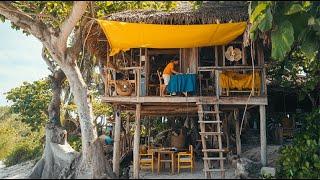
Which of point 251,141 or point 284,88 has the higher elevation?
point 284,88

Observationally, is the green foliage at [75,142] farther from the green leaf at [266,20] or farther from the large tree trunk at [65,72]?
the green leaf at [266,20]

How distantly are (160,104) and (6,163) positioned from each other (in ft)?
38.3

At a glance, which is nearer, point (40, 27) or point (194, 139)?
point (40, 27)

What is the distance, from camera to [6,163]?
2002cm

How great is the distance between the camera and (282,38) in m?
9.18

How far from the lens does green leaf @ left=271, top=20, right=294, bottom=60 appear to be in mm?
A: 9078

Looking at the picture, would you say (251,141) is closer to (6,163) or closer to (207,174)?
(207,174)

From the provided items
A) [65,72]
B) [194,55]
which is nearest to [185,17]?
[194,55]

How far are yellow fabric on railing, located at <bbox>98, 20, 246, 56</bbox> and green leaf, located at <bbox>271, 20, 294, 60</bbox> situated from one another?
1.08 metres

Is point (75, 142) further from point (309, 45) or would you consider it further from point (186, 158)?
point (309, 45)

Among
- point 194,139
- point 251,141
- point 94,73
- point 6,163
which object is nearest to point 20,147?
point 6,163

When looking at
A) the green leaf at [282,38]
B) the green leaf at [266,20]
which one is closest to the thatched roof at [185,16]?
the green leaf at [282,38]

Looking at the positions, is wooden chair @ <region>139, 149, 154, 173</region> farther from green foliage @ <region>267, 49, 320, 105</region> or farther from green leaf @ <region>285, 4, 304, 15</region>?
green foliage @ <region>267, 49, 320, 105</region>

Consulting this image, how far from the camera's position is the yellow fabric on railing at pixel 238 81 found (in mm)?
10312
